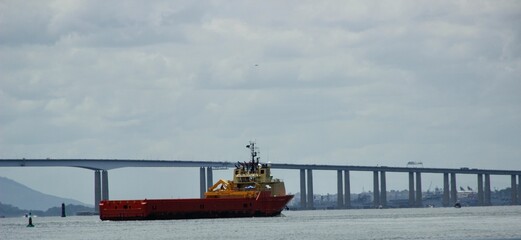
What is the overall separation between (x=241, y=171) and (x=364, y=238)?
53964 mm

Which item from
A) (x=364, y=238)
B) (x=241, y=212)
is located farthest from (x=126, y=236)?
(x=241, y=212)

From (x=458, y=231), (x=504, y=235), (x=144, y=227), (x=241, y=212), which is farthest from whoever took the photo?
(x=241, y=212)

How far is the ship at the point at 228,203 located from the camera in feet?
454

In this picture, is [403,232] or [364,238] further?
[403,232]

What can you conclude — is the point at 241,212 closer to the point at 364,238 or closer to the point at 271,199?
the point at 271,199

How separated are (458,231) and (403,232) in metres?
4.01

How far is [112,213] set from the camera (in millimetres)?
141250

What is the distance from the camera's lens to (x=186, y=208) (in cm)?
13812

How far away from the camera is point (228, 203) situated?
5492 inches

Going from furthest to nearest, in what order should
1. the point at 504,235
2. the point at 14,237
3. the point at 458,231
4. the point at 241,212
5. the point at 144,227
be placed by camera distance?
the point at 241,212 < the point at 144,227 < the point at 14,237 < the point at 458,231 < the point at 504,235

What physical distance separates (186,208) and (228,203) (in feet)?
14.8

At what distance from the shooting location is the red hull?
13800cm

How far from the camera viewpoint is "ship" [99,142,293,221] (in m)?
138

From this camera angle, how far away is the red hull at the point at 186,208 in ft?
453
